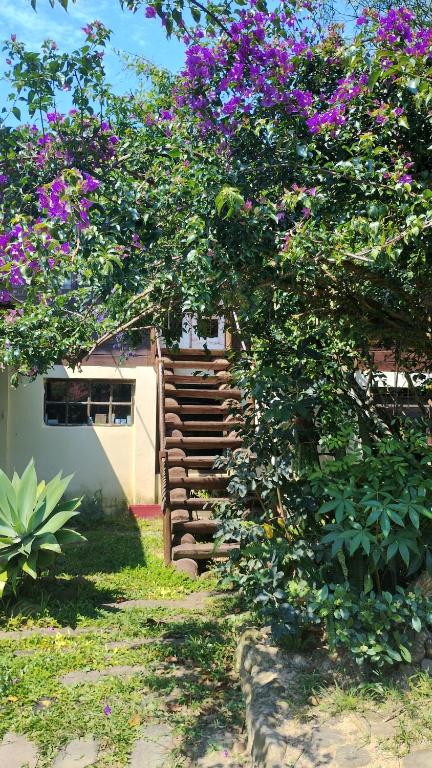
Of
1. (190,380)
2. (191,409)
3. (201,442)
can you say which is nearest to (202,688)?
(201,442)

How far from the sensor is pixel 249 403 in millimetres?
5512

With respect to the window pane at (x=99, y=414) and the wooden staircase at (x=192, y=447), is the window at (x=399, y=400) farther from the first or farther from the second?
the window pane at (x=99, y=414)

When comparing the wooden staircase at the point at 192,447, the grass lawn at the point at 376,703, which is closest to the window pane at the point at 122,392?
the wooden staircase at the point at 192,447

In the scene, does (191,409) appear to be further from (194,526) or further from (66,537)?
(66,537)

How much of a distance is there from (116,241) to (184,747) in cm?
266

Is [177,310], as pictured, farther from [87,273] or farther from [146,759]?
[146,759]

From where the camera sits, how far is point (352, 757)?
2984 mm

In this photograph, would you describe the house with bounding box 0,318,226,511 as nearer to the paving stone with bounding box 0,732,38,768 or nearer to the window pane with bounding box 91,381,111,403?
the window pane with bounding box 91,381,111,403

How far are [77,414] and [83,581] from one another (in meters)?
4.56

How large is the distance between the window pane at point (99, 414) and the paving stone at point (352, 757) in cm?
810

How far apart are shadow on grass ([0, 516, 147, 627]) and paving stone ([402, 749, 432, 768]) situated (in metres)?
3.06

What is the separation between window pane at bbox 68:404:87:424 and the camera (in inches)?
421

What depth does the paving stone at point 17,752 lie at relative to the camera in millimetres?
3393

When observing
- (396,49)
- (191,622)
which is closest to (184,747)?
(191,622)
